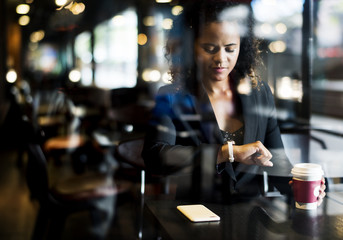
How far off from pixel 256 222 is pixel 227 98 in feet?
1.59

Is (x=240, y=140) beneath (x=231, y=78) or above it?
beneath

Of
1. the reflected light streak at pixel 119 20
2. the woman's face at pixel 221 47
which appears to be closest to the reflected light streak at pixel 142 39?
the woman's face at pixel 221 47

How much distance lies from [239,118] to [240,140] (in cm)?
9

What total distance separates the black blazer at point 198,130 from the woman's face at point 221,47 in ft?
0.35

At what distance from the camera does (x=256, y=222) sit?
1.30 meters

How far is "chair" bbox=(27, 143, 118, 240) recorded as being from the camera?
245cm

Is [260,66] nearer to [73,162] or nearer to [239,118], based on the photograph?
[239,118]

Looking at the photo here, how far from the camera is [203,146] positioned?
5.58 feet

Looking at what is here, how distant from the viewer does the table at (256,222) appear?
46.3 inches

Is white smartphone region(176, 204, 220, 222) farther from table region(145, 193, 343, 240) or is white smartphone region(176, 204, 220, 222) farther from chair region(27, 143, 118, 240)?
chair region(27, 143, 118, 240)

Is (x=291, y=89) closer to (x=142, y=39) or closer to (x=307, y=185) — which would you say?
(x=142, y=39)

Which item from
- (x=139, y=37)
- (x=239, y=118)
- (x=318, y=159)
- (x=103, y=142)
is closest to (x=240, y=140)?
(x=239, y=118)

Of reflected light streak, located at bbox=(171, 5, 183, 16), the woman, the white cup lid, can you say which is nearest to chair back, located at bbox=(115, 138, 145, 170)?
the woman

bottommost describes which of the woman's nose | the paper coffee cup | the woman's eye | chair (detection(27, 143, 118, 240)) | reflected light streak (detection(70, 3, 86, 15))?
chair (detection(27, 143, 118, 240))
